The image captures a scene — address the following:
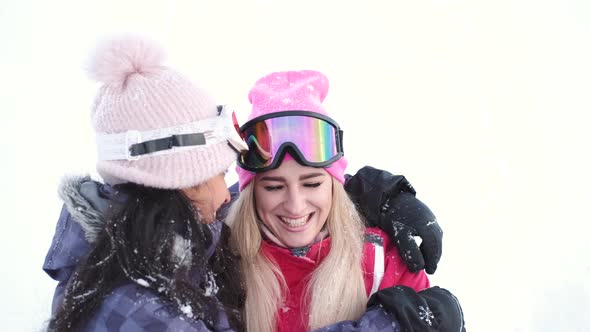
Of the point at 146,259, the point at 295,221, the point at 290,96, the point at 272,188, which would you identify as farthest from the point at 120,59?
the point at 295,221

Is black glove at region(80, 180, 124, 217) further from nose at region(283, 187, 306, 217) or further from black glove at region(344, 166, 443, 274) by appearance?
black glove at region(344, 166, 443, 274)

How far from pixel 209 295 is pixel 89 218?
0.65 m

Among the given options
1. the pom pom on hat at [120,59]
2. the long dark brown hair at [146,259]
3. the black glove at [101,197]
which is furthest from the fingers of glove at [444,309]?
the pom pom on hat at [120,59]

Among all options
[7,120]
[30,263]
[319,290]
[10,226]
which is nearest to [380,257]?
[319,290]

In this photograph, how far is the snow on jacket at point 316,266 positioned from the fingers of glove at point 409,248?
82 mm

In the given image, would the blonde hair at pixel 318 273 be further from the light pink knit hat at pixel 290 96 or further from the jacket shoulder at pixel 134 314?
the jacket shoulder at pixel 134 314

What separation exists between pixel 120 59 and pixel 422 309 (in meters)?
1.98

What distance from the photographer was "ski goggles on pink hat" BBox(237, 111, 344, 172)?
9.71ft

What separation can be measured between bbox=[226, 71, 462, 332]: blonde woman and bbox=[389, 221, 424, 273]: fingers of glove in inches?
3.4

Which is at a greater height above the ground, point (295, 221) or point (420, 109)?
point (295, 221)

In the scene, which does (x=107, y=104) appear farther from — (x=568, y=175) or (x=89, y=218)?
(x=568, y=175)

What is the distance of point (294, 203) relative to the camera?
2988mm

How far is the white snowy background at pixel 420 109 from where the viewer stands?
215 inches

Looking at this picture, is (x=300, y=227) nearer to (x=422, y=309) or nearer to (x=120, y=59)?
(x=422, y=309)
